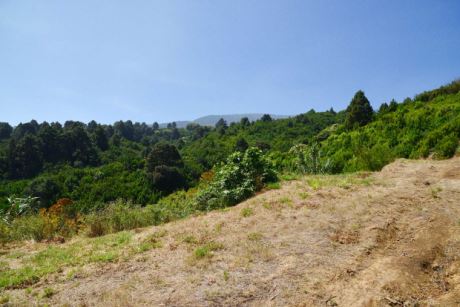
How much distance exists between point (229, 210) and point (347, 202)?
2651 millimetres

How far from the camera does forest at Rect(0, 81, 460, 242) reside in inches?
351

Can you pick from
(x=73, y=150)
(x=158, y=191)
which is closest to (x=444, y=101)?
(x=158, y=191)

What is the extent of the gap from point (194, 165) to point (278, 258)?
137ft

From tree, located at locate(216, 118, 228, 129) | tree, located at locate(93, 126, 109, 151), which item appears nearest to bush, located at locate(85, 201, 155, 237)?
tree, located at locate(93, 126, 109, 151)

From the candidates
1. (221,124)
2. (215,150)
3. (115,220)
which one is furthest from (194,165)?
(221,124)

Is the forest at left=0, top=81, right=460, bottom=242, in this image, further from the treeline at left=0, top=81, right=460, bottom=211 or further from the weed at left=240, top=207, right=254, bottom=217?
the weed at left=240, top=207, right=254, bottom=217

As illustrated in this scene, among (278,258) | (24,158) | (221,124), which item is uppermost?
(221,124)

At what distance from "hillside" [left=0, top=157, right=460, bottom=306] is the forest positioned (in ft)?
4.17

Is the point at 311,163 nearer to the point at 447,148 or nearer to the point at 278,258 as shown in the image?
the point at 447,148

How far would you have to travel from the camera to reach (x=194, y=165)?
4628 centimetres

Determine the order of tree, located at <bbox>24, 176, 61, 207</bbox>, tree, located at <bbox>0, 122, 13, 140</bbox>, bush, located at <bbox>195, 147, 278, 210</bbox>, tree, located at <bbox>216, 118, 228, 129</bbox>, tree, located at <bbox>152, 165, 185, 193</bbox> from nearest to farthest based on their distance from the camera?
bush, located at <bbox>195, 147, 278, 210</bbox> → tree, located at <bbox>24, 176, 61, 207</bbox> → tree, located at <bbox>152, 165, 185, 193</bbox> → tree, located at <bbox>0, 122, 13, 140</bbox> → tree, located at <bbox>216, 118, 228, 129</bbox>

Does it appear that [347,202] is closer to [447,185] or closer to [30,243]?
[447,185]

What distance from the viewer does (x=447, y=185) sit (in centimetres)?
722

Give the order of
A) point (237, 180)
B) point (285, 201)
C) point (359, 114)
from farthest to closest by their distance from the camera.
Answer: point (359, 114) < point (237, 180) < point (285, 201)
